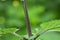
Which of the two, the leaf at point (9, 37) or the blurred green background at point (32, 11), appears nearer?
the leaf at point (9, 37)

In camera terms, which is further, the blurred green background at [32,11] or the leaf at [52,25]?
the blurred green background at [32,11]

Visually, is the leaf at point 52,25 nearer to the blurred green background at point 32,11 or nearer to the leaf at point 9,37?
the leaf at point 9,37

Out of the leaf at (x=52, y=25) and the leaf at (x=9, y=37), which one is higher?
the leaf at (x=52, y=25)

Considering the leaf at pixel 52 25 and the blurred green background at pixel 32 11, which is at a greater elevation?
the leaf at pixel 52 25

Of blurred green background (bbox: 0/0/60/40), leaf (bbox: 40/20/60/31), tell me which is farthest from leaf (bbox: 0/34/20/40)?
blurred green background (bbox: 0/0/60/40)

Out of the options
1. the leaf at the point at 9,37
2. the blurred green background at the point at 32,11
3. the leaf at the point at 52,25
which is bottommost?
the blurred green background at the point at 32,11

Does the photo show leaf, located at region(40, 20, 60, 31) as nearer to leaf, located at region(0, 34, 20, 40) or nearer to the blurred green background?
leaf, located at region(0, 34, 20, 40)

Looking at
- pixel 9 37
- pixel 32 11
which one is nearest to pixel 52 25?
pixel 9 37

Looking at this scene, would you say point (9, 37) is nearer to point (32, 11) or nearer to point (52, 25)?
point (52, 25)

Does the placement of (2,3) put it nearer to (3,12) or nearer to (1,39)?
(3,12)

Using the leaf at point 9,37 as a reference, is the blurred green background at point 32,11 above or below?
below

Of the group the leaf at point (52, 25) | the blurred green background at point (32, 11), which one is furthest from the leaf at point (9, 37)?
the blurred green background at point (32, 11)
